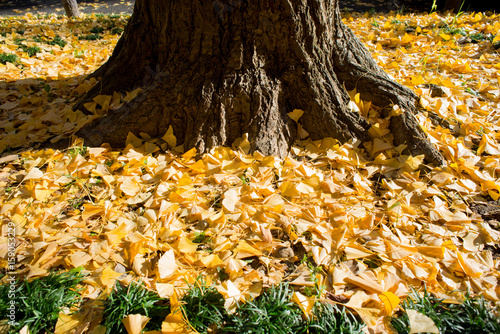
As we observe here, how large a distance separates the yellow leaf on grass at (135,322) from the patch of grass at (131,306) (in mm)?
27

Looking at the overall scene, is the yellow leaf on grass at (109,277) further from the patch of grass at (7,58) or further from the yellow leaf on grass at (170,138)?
the patch of grass at (7,58)

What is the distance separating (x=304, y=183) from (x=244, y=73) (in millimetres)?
839

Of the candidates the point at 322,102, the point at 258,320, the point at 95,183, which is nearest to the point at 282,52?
the point at 322,102

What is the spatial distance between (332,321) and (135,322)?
78 cm

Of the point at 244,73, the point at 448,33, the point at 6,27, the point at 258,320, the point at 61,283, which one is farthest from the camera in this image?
the point at 6,27

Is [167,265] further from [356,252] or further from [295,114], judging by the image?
[295,114]

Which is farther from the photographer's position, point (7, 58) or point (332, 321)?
point (7, 58)

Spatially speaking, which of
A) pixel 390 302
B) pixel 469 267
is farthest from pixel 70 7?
pixel 469 267

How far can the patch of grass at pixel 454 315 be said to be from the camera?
1180mm

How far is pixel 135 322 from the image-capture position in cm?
121

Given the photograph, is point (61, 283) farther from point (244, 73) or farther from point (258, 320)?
point (244, 73)

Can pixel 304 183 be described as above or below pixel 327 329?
above

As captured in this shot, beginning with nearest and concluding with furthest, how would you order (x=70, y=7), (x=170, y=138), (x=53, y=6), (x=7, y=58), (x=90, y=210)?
(x=90, y=210) < (x=170, y=138) < (x=7, y=58) < (x=70, y=7) < (x=53, y=6)

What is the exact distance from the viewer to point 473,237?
160cm
